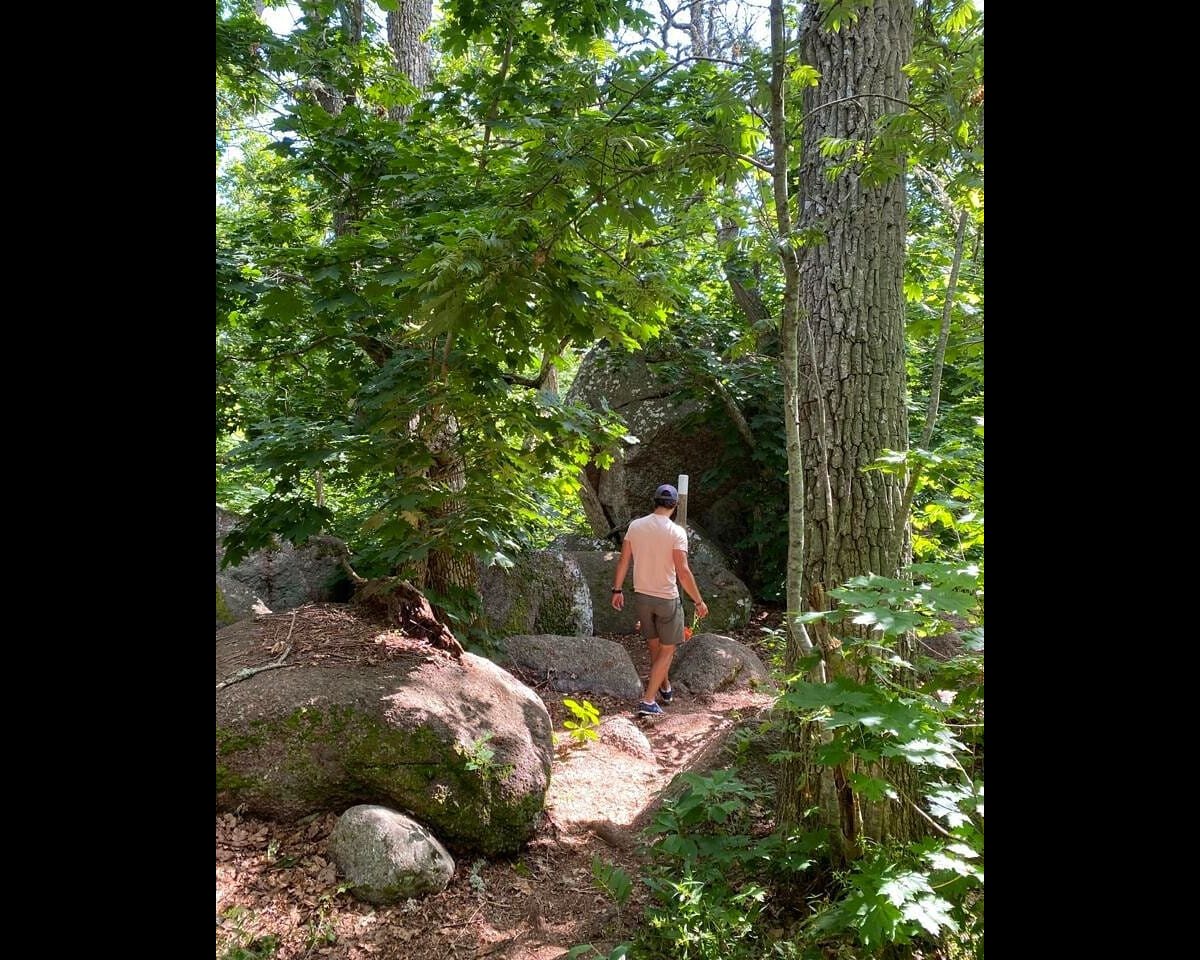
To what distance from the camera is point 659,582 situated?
6.31 meters

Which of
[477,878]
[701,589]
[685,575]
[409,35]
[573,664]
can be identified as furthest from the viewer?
[701,589]

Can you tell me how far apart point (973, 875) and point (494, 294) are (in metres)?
2.60

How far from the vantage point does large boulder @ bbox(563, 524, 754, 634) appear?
29.6 feet

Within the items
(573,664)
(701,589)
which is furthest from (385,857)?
(701,589)

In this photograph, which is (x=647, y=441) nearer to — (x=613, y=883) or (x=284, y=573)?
(x=284, y=573)

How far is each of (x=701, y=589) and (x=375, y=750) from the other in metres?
6.11

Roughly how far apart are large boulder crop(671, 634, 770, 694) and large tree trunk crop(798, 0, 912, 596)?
3.51m

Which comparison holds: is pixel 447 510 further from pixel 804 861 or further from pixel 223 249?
pixel 804 861

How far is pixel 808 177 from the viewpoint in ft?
13.1

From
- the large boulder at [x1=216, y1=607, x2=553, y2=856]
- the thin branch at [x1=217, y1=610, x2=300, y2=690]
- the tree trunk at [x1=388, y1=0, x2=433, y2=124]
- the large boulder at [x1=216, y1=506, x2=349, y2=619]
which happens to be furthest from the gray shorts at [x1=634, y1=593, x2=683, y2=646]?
the tree trunk at [x1=388, y1=0, x2=433, y2=124]

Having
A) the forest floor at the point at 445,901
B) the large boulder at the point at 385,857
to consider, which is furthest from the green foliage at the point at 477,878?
the large boulder at the point at 385,857

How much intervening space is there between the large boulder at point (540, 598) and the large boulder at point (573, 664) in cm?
42

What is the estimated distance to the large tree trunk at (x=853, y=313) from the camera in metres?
3.62
